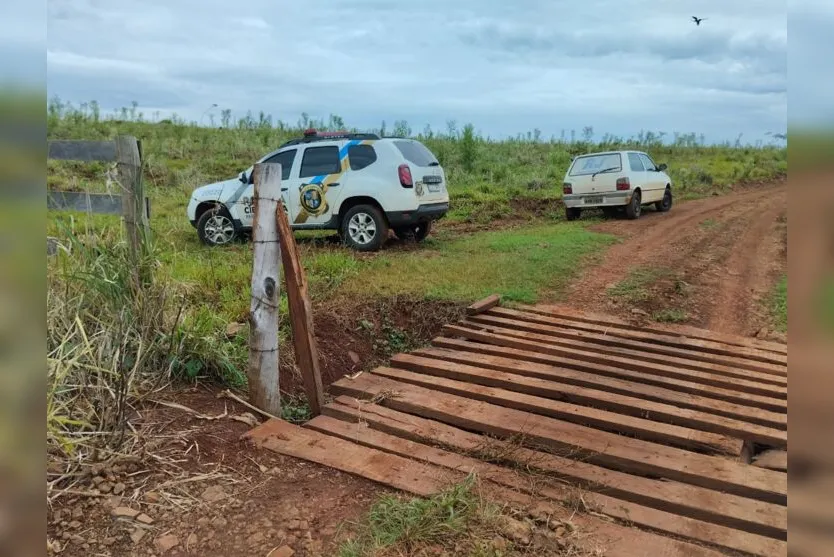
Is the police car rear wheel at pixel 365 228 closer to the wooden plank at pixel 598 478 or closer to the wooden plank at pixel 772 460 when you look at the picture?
the wooden plank at pixel 598 478

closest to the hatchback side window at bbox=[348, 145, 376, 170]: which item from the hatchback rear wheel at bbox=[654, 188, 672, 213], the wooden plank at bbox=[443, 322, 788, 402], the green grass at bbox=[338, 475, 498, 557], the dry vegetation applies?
the dry vegetation

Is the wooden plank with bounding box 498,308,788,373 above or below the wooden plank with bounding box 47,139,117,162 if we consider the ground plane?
below

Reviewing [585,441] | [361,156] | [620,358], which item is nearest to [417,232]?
[361,156]

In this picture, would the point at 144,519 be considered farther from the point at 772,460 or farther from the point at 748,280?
the point at 748,280

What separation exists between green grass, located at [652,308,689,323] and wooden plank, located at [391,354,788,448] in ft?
7.63

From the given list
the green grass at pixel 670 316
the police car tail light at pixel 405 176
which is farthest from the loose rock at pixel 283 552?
the police car tail light at pixel 405 176

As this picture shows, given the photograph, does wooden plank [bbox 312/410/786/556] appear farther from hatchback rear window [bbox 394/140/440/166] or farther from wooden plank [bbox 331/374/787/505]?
hatchback rear window [bbox 394/140/440/166]

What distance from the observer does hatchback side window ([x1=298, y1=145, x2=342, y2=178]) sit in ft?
31.7

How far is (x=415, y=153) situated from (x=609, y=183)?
552 cm

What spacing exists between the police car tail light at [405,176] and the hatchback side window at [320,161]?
1021mm

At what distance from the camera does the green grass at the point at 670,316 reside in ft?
20.1

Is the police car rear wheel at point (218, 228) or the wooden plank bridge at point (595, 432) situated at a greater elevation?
the police car rear wheel at point (218, 228)

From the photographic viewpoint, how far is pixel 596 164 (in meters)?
13.6

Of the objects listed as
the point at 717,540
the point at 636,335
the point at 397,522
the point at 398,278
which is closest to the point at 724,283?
the point at 636,335
